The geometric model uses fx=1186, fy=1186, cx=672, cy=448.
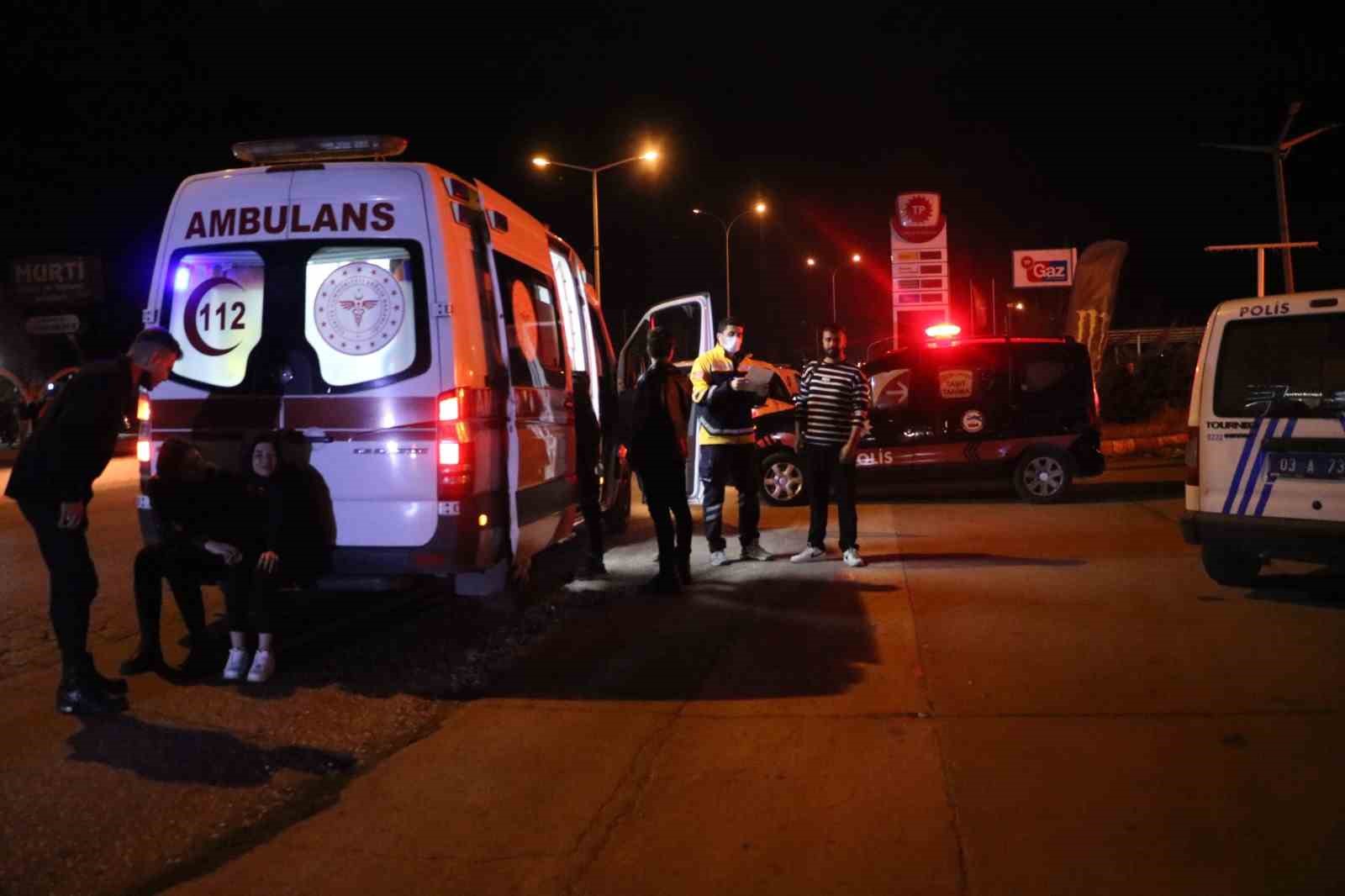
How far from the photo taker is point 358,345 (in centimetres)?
633

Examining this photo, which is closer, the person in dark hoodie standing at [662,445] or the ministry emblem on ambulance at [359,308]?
the ministry emblem on ambulance at [359,308]

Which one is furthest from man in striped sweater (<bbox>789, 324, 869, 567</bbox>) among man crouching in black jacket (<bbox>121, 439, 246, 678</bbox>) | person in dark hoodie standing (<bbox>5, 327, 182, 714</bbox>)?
person in dark hoodie standing (<bbox>5, 327, 182, 714</bbox>)

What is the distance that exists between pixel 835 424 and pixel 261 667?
15.8 feet

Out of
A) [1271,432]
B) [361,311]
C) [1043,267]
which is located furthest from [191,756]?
[1043,267]

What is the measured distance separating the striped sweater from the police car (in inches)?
165

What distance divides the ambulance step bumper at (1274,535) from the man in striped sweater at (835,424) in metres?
2.50


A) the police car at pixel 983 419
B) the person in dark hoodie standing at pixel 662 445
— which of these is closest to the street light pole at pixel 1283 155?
the police car at pixel 983 419

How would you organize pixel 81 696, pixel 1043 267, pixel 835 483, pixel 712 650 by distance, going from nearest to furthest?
1. pixel 81 696
2. pixel 712 650
3. pixel 835 483
4. pixel 1043 267

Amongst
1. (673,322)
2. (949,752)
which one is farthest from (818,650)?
(673,322)

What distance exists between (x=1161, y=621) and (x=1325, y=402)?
65.8 inches

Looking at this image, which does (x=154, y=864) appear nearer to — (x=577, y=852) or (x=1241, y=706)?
(x=577, y=852)

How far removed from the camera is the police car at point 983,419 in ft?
44.5

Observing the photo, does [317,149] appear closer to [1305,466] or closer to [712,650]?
[712,650]

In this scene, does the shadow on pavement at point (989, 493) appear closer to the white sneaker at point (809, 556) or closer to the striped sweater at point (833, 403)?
the white sneaker at point (809, 556)
